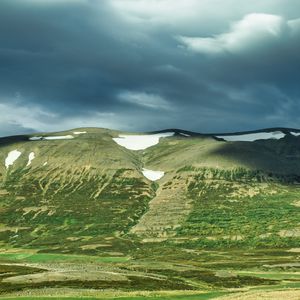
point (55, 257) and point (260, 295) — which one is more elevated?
point (260, 295)

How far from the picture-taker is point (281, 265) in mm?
152375

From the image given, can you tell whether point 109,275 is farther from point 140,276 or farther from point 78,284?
point 78,284

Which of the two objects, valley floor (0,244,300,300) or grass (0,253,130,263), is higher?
valley floor (0,244,300,300)

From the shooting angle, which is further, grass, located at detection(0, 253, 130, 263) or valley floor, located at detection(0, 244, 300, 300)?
grass, located at detection(0, 253, 130, 263)

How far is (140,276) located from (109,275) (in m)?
6.92

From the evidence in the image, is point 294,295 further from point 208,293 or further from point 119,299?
point 119,299

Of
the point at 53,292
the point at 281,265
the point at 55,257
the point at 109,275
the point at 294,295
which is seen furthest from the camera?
the point at 55,257

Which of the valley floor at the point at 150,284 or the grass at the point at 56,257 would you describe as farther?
the grass at the point at 56,257

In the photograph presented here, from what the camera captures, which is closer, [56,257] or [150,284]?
[150,284]

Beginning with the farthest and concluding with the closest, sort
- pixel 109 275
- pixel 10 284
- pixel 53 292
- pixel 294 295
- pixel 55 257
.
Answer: pixel 55 257
pixel 109 275
pixel 10 284
pixel 53 292
pixel 294 295

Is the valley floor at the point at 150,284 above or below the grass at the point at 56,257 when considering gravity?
above

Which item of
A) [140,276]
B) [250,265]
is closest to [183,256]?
[250,265]

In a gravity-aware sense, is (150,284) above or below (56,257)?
above

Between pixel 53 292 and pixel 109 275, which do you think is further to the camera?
pixel 109 275
